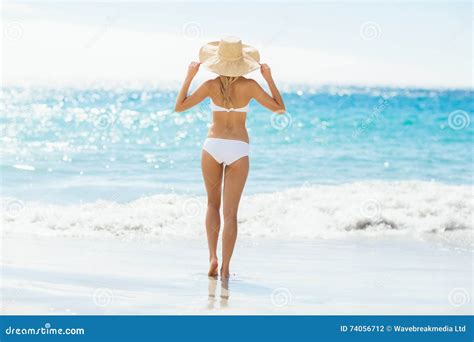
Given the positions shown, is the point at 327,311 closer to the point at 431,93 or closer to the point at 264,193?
the point at 264,193

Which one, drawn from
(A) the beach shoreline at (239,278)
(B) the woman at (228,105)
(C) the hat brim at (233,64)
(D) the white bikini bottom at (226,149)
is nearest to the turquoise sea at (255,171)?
(A) the beach shoreline at (239,278)

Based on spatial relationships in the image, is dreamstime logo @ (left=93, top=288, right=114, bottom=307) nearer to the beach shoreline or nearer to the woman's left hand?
the beach shoreline

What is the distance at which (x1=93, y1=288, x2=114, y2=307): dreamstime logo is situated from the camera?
16.6 ft

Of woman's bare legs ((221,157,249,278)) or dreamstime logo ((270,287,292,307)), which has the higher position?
woman's bare legs ((221,157,249,278))

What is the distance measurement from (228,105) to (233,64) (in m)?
0.29

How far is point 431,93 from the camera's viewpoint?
32.6 meters

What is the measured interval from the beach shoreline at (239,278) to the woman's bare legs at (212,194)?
228 millimetres

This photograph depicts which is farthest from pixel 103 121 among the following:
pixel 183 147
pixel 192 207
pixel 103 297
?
pixel 103 297

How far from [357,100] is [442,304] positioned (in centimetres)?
2509

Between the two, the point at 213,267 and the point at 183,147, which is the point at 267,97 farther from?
the point at 183,147

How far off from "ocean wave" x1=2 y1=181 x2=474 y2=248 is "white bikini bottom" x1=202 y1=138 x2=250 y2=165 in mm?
2342

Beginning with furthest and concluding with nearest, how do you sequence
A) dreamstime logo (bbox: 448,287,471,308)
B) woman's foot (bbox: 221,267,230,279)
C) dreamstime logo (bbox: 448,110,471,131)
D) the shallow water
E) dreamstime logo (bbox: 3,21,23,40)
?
dreamstime logo (bbox: 3,21,23,40), dreamstime logo (bbox: 448,110,471,131), the shallow water, woman's foot (bbox: 221,267,230,279), dreamstime logo (bbox: 448,287,471,308)

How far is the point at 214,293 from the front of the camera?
5371 millimetres

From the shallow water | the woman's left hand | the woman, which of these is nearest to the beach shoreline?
the woman
